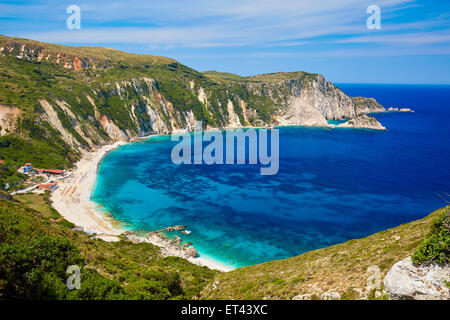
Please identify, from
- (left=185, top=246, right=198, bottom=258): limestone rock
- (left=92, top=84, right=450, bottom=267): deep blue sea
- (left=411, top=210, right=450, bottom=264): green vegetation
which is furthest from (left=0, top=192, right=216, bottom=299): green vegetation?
(left=92, top=84, right=450, bottom=267): deep blue sea

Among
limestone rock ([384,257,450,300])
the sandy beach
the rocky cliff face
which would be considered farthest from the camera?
the rocky cliff face

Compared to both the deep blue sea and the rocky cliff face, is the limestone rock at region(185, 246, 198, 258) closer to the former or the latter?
the deep blue sea

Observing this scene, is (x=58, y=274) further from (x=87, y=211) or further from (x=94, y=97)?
(x=94, y=97)

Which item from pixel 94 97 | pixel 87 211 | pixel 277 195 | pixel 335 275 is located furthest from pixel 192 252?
pixel 94 97

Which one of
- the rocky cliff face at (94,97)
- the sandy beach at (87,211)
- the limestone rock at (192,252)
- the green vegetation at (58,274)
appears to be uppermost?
the rocky cliff face at (94,97)

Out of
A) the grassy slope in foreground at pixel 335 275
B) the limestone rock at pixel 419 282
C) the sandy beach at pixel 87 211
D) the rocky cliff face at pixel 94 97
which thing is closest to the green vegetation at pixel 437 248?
the limestone rock at pixel 419 282

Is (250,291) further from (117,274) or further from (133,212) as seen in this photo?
(133,212)

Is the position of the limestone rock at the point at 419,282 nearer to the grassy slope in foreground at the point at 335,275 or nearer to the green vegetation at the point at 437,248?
the green vegetation at the point at 437,248
